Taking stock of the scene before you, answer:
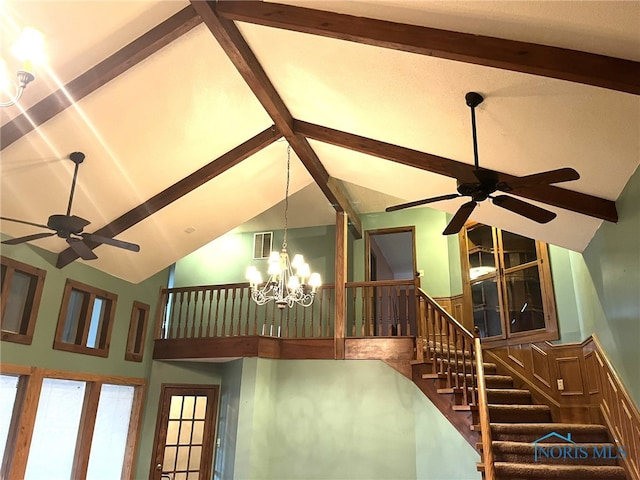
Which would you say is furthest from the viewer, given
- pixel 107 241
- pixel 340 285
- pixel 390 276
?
pixel 390 276

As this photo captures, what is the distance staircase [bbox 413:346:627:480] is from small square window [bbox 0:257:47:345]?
491 centimetres

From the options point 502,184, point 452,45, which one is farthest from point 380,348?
point 452,45

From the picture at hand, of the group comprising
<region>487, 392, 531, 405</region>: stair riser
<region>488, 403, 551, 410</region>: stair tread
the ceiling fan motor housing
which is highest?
the ceiling fan motor housing

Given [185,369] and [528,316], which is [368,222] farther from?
[185,369]

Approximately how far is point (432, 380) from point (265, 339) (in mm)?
2514

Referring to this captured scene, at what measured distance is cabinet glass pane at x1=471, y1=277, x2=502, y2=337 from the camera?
7020 mm

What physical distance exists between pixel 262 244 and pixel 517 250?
15.7 ft

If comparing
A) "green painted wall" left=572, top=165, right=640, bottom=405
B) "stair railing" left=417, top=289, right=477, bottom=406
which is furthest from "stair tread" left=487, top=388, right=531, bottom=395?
"green painted wall" left=572, top=165, right=640, bottom=405

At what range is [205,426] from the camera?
772 centimetres

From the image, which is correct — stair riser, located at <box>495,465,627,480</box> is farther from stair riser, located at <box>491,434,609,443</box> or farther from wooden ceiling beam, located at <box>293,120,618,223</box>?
wooden ceiling beam, located at <box>293,120,618,223</box>

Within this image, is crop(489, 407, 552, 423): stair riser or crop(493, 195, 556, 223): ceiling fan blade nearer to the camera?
crop(493, 195, 556, 223): ceiling fan blade

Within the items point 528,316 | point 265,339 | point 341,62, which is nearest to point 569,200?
point 341,62

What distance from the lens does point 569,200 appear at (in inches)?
166

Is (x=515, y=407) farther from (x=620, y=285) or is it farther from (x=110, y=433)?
(x=110, y=433)
